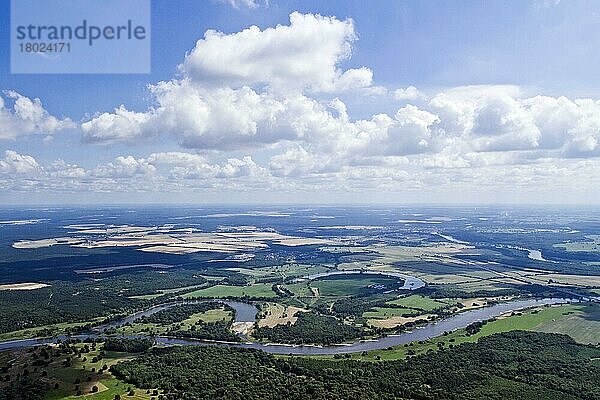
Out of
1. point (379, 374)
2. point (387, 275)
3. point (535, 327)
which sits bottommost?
point (379, 374)

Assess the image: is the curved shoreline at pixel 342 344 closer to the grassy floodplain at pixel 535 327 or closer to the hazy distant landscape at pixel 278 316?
the hazy distant landscape at pixel 278 316

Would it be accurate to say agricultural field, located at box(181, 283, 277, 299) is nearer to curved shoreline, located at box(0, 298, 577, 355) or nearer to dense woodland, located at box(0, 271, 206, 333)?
dense woodland, located at box(0, 271, 206, 333)

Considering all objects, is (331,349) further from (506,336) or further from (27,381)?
(27,381)

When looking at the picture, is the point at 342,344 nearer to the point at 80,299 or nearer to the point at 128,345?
the point at 128,345

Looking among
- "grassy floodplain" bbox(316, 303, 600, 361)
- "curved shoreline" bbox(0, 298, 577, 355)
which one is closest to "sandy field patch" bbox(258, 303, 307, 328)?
"curved shoreline" bbox(0, 298, 577, 355)

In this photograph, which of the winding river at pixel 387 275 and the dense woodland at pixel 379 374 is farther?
the winding river at pixel 387 275

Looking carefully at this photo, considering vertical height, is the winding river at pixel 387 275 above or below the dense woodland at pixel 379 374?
above

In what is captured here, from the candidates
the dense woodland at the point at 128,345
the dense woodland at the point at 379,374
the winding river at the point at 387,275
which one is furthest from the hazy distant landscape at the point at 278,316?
the winding river at the point at 387,275

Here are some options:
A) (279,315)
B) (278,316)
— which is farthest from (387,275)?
(278,316)

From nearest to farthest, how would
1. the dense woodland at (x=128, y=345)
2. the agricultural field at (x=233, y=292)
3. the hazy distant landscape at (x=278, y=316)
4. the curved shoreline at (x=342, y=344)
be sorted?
Result: the hazy distant landscape at (x=278, y=316), the dense woodland at (x=128, y=345), the curved shoreline at (x=342, y=344), the agricultural field at (x=233, y=292)
